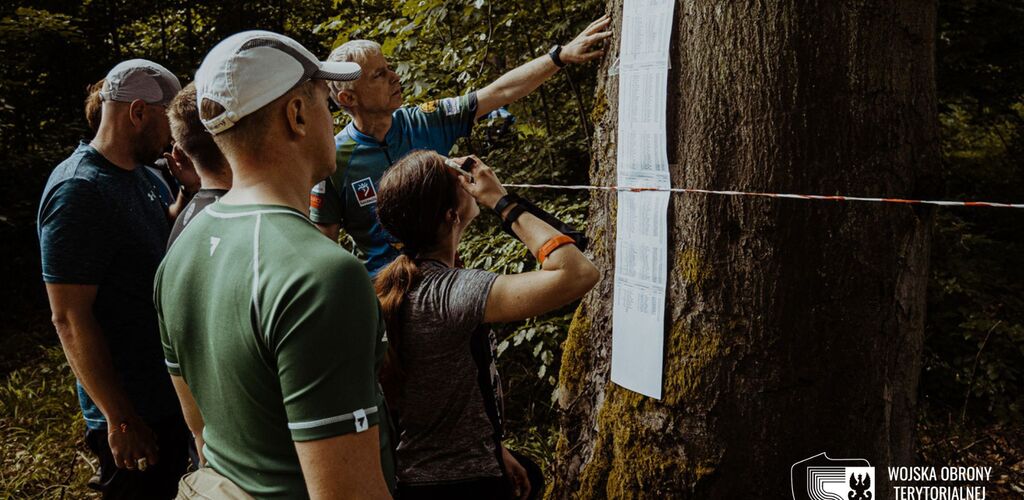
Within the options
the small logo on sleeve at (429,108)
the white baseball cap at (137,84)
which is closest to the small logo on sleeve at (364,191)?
the small logo on sleeve at (429,108)

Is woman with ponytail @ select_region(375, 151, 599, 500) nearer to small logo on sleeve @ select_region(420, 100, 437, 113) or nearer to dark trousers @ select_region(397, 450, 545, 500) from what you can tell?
dark trousers @ select_region(397, 450, 545, 500)

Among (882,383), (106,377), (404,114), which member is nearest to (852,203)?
(882,383)

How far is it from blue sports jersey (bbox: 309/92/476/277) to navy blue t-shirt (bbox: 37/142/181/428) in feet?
2.07

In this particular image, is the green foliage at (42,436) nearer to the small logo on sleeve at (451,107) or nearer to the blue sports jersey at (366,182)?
the blue sports jersey at (366,182)

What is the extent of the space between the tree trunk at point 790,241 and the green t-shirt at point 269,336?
1220 mm

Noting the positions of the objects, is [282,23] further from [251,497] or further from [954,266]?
[251,497]

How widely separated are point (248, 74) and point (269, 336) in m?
0.52

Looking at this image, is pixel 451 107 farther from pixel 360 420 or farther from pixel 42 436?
pixel 42 436

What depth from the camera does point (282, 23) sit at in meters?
11.6

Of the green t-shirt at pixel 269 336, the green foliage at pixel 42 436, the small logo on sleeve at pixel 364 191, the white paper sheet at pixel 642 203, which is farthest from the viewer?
the green foliage at pixel 42 436

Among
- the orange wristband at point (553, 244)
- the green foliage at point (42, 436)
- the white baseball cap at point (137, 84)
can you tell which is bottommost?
the green foliage at point (42, 436)

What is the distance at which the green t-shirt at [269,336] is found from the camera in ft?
4.08

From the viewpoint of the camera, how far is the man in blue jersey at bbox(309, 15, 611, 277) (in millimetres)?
2977

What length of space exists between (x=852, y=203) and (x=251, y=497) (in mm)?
1795
